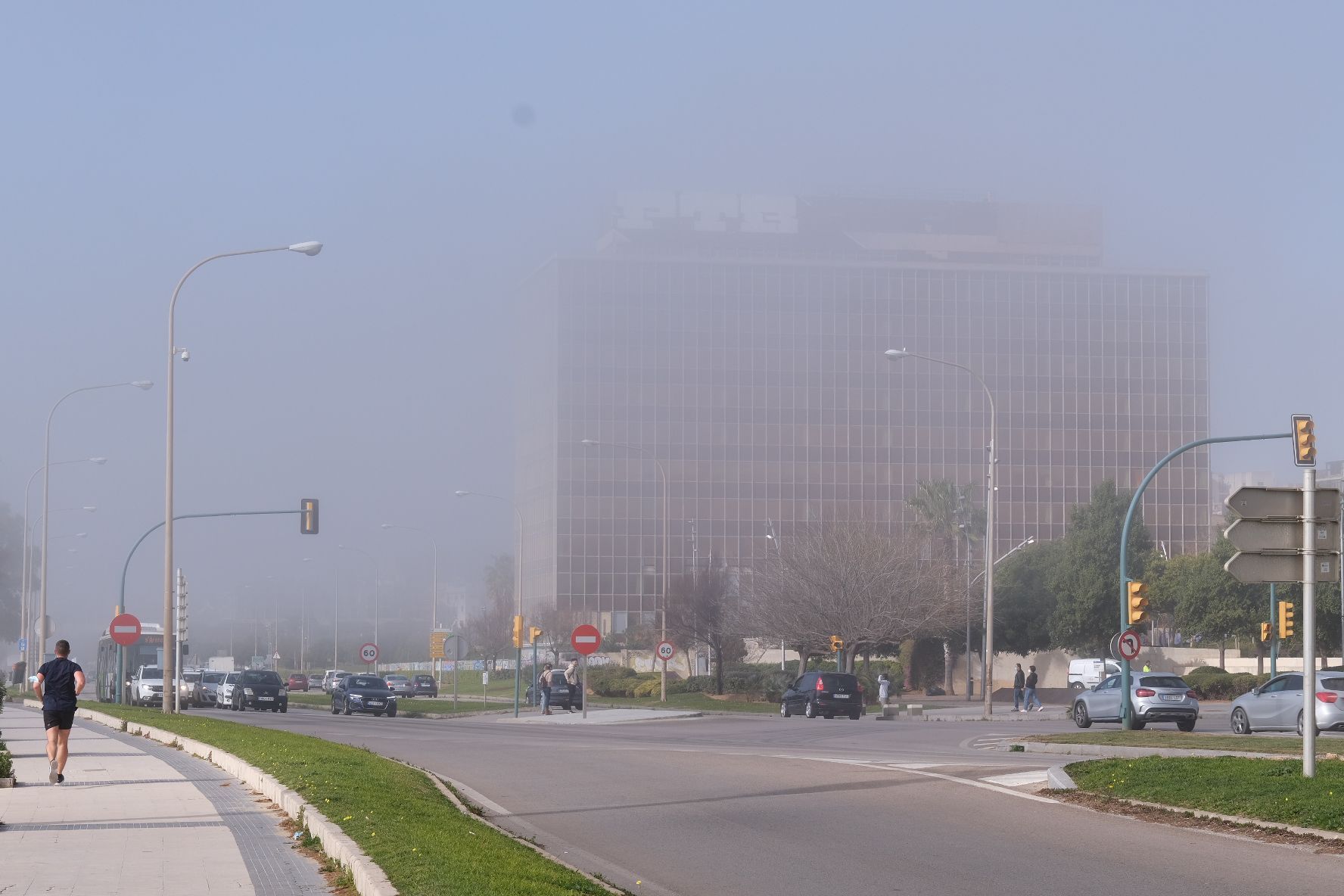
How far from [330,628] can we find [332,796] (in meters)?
120

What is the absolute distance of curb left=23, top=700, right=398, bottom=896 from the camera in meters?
9.05

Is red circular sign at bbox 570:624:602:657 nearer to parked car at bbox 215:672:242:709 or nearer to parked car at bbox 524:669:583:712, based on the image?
parked car at bbox 524:669:583:712

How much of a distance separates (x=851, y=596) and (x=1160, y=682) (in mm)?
23716

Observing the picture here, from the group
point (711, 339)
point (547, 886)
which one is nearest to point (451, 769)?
point (547, 886)

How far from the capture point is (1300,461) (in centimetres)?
2628


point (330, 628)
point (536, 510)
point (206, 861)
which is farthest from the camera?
point (536, 510)

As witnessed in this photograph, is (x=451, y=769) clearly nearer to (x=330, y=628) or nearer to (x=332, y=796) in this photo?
(x=332, y=796)

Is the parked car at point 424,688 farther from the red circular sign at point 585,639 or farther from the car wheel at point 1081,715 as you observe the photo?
the car wheel at point 1081,715

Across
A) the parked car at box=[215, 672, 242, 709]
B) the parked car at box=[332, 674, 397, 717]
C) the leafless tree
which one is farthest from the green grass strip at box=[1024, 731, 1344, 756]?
the parked car at box=[215, 672, 242, 709]

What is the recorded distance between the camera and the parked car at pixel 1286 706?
29094mm

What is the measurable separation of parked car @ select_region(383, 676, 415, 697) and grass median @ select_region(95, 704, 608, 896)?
58.0 m

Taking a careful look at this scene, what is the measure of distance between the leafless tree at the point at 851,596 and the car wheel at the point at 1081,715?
21.7 meters

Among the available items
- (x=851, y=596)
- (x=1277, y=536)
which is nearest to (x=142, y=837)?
(x=1277, y=536)

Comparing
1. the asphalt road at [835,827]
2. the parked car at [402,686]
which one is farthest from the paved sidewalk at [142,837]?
the parked car at [402,686]
